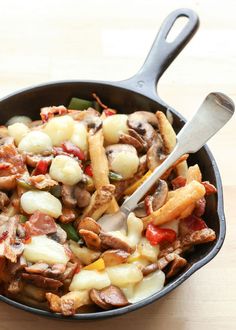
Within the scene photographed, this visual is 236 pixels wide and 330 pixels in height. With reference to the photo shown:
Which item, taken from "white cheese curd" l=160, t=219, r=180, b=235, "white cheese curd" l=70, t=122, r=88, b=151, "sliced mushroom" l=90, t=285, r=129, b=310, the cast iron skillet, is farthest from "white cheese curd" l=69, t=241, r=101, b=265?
the cast iron skillet

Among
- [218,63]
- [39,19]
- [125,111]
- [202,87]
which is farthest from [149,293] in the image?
[39,19]

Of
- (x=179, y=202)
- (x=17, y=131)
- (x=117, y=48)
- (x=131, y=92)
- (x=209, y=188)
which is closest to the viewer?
(x=179, y=202)

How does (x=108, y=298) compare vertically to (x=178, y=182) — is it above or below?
below

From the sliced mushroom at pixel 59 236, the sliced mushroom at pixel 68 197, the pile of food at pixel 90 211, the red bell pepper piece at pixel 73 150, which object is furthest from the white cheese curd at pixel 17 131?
the sliced mushroom at pixel 59 236

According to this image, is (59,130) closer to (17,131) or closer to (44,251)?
(17,131)

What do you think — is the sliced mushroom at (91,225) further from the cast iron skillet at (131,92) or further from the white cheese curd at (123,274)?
the cast iron skillet at (131,92)

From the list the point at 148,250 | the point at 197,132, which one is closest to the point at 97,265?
the point at 148,250
